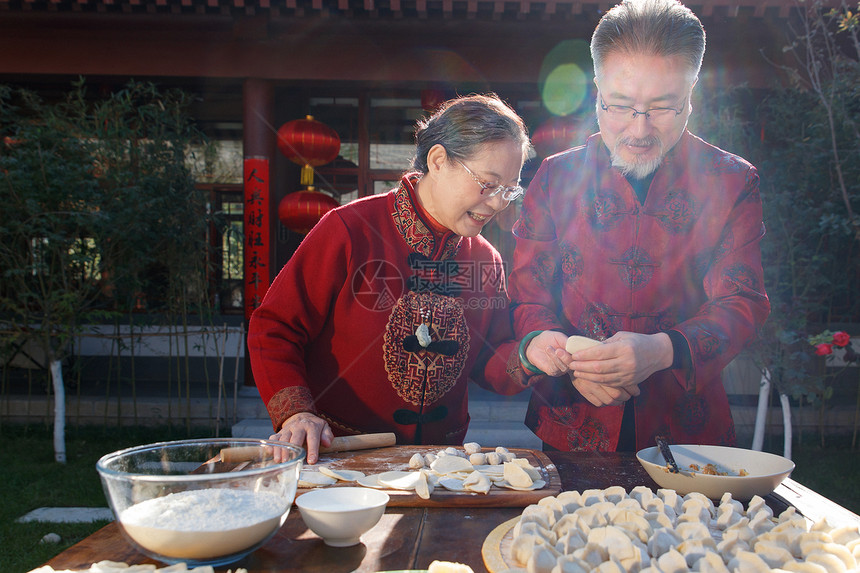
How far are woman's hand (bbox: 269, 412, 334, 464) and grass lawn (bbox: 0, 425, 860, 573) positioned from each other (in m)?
2.62

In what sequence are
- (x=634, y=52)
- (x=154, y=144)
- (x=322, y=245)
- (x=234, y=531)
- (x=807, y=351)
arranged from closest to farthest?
(x=234, y=531), (x=634, y=52), (x=322, y=245), (x=807, y=351), (x=154, y=144)

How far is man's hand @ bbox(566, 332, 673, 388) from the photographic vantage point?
5.25 feet

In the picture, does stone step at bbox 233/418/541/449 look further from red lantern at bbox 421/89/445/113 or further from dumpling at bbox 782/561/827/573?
dumpling at bbox 782/561/827/573

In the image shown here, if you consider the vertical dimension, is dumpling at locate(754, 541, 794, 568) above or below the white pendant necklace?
below

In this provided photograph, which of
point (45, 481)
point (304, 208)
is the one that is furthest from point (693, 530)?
point (304, 208)

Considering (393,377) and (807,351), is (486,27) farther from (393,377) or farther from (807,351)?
(393,377)

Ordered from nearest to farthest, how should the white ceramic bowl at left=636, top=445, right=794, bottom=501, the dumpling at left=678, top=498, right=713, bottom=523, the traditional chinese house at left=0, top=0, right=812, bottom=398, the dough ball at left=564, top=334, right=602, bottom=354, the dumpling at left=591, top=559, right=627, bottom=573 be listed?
the dumpling at left=591, top=559, right=627, bottom=573, the dumpling at left=678, top=498, right=713, bottom=523, the white ceramic bowl at left=636, top=445, right=794, bottom=501, the dough ball at left=564, top=334, right=602, bottom=354, the traditional chinese house at left=0, top=0, right=812, bottom=398

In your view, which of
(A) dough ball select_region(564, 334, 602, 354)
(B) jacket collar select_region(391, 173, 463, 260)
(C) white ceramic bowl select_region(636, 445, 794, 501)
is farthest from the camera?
(B) jacket collar select_region(391, 173, 463, 260)

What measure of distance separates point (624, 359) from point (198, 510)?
108cm

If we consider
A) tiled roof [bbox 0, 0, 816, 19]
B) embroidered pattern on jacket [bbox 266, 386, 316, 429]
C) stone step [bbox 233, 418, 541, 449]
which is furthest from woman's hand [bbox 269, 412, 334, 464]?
tiled roof [bbox 0, 0, 816, 19]

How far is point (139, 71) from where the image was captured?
617 centimetres

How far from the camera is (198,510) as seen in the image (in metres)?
0.94

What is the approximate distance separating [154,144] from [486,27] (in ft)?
10.9

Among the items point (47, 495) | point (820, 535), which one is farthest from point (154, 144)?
point (820, 535)
